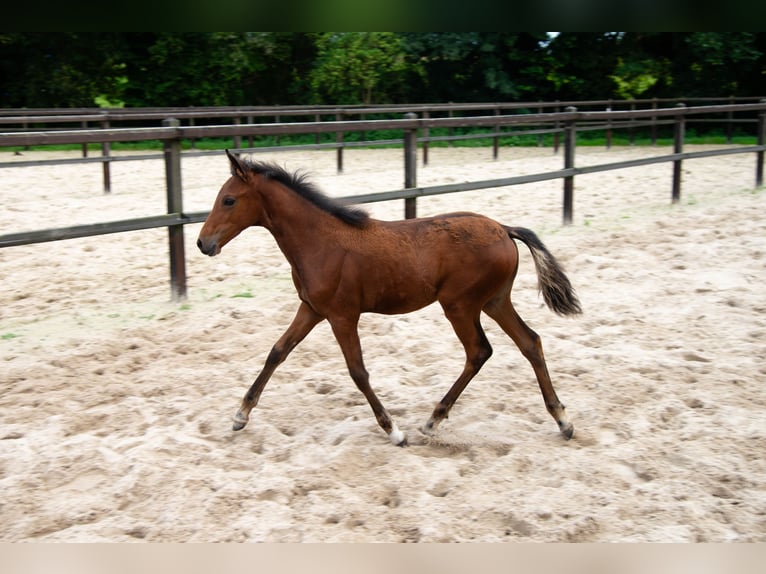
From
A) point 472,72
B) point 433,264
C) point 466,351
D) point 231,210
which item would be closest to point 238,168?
point 231,210

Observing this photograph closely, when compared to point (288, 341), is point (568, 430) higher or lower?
lower

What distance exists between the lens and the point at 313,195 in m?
3.68

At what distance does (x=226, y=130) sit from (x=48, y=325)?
1.91m

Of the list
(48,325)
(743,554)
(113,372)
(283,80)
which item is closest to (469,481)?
(113,372)

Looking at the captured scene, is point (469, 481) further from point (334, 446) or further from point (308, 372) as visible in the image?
point (308, 372)

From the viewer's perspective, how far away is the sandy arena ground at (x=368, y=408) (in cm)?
275

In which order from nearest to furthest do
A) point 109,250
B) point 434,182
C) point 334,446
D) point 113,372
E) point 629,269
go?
point 334,446
point 113,372
point 629,269
point 109,250
point 434,182

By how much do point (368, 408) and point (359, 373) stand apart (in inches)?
20.4

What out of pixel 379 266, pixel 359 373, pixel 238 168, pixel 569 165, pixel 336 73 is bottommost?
pixel 359 373

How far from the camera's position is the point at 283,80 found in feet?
79.3

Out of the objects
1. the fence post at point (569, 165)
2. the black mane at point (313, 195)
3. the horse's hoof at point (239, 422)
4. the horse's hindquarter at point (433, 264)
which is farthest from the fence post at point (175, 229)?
→ the fence post at point (569, 165)

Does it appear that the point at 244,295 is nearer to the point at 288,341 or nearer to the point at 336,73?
the point at 288,341

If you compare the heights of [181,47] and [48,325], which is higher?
[181,47]

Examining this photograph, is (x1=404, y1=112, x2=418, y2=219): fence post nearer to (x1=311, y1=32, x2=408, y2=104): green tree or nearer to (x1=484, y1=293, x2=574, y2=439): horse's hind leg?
(x1=484, y1=293, x2=574, y2=439): horse's hind leg
